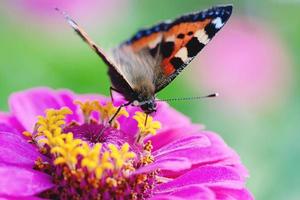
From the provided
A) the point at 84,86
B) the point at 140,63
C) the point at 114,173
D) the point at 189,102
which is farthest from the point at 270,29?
the point at 114,173

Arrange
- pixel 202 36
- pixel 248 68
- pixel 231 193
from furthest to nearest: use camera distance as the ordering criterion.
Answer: pixel 248 68 < pixel 202 36 < pixel 231 193

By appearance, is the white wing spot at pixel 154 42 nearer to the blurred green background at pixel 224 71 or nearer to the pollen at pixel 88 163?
the pollen at pixel 88 163

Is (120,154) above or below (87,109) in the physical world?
below

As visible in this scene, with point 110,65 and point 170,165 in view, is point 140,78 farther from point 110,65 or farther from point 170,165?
point 170,165

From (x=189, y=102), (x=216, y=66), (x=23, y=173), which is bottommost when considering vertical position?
(x=23, y=173)

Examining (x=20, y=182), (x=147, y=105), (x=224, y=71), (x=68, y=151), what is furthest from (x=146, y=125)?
(x=224, y=71)

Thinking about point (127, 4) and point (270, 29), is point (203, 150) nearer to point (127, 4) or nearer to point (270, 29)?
point (270, 29)
